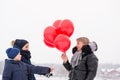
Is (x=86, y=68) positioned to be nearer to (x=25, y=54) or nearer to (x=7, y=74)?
(x=25, y=54)

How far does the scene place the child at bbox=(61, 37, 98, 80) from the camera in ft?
10.5

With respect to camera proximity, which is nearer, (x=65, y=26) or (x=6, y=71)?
(x=6, y=71)

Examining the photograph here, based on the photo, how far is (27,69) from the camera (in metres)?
3.16

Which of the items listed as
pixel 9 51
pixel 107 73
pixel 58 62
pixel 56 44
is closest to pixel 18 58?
pixel 9 51

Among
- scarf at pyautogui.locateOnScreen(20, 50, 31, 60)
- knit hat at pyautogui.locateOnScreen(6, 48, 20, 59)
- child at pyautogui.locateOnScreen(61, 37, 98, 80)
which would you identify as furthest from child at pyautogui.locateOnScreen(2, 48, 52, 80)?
child at pyautogui.locateOnScreen(61, 37, 98, 80)

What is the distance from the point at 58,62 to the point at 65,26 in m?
3.96

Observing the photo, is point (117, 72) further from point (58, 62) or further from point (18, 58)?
point (18, 58)

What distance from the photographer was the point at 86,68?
3.27 meters

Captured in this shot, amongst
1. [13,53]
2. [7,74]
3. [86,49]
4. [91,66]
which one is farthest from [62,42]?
[7,74]

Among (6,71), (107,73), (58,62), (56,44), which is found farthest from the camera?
(58,62)

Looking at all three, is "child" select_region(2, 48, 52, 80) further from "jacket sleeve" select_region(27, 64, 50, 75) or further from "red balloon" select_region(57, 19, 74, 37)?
"red balloon" select_region(57, 19, 74, 37)

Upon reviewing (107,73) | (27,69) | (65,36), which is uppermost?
(65,36)

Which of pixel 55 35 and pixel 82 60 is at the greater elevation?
pixel 55 35

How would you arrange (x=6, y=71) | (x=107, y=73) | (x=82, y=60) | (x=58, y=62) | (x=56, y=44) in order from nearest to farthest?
(x=6, y=71)
(x=82, y=60)
(x=56, y=44)
(x=107, y=73)
(x=58, y=62)
